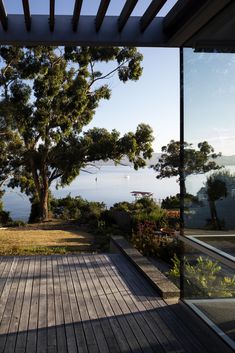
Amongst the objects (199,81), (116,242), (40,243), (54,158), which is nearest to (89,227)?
(40,243)

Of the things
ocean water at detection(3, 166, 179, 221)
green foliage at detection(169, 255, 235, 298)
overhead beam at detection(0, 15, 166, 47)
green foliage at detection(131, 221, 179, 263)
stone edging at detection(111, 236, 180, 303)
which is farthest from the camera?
ocean water at detection(3, 166, 179, 221)

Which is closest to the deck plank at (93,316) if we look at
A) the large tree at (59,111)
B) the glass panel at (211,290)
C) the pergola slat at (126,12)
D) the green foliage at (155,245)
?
the glass panel at (211,290)

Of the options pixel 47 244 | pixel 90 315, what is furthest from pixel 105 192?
pixel 90 315

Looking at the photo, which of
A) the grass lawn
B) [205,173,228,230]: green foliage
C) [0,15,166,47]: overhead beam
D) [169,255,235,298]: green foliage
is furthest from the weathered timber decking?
[0,15,166,47]: overhead beam

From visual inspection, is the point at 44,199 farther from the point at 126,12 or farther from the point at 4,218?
the point at 126,12

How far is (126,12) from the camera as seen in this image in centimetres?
363

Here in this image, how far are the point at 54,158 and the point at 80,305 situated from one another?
1539cm

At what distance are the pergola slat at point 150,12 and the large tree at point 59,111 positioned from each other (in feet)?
37.8

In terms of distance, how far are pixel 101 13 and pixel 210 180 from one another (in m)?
1.68

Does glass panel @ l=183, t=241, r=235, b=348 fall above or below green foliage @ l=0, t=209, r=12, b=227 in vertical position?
below

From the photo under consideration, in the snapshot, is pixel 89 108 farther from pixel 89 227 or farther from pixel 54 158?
pixel 89 227

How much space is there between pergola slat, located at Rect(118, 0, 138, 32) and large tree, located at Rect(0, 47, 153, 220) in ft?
37.7

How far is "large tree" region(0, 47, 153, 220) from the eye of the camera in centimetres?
1667

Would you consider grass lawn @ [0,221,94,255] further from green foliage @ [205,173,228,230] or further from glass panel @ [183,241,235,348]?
green foliage @ [205,173,228,230]
